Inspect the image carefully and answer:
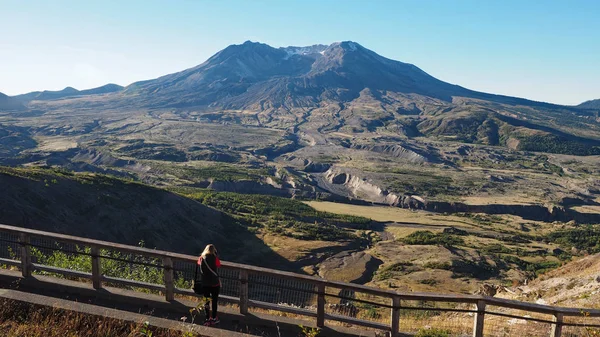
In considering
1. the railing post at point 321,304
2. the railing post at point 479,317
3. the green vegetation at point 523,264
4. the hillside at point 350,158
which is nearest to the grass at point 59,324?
the railing post at point 321,304

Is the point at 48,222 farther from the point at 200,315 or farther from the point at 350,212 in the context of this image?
the point at 350,212

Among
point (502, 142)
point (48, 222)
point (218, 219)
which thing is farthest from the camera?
point (502, 142)

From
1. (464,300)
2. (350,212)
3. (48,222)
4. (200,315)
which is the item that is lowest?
(350,212)

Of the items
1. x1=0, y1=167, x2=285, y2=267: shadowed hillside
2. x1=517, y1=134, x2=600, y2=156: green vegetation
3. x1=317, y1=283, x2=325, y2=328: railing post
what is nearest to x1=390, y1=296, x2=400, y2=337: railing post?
x1=317, y1=283, x2=325, y2=328: railing post

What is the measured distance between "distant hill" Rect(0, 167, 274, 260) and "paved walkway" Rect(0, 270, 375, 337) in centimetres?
2667

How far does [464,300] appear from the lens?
649 cm

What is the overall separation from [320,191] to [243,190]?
1867 cm

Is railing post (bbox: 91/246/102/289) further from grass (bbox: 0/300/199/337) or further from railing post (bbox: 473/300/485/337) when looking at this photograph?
railing post (bbox: 473/300/485/337)

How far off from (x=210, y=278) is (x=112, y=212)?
3592cm

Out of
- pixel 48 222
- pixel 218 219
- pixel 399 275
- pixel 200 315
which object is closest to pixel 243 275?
pixel 200 315

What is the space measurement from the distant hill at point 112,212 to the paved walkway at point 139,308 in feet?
87.5

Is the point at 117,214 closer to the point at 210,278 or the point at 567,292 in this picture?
the point at 210,278

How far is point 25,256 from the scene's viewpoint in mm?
7738

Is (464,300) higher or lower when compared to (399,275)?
higher
